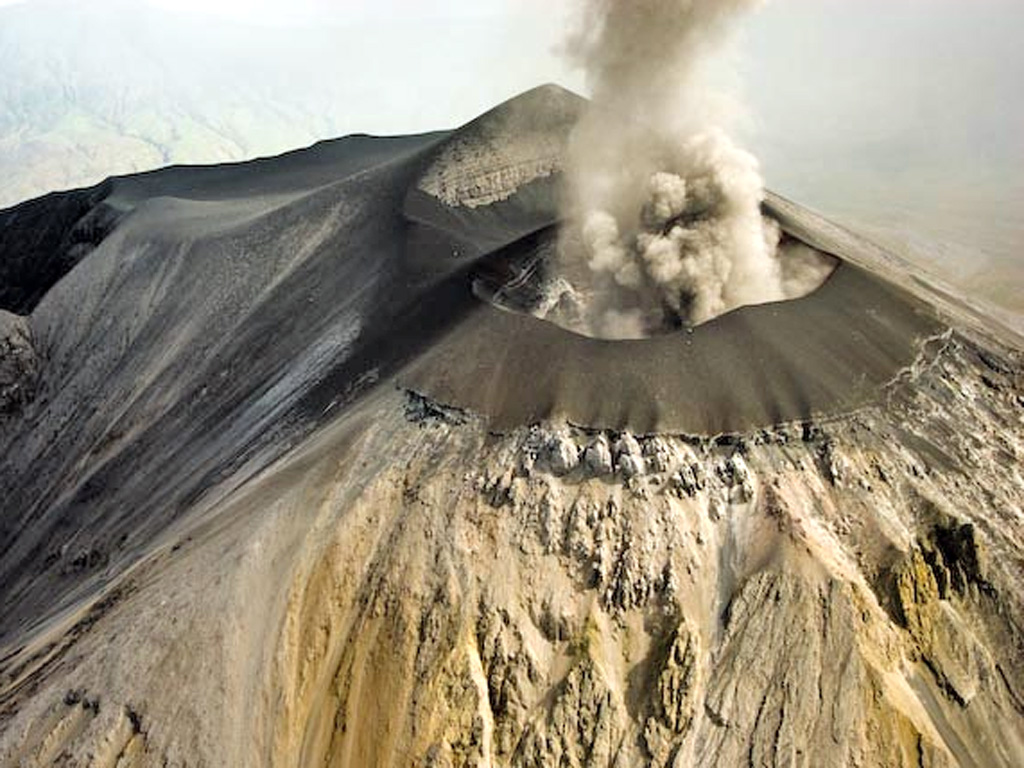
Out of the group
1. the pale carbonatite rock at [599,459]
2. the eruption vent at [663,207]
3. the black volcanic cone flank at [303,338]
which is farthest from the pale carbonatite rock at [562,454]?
the eruption vent at [663,207]

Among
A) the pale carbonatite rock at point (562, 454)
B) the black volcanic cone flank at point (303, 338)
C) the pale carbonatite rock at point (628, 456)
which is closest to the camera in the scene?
the pale carbonatite rock at point (628, 456)

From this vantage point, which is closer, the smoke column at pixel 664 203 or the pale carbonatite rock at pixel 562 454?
the pale carbonatite rock at pixel 562 454

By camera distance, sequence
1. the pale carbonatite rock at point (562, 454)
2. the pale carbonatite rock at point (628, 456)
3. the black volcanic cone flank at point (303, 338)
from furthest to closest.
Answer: the black volcanic cone flank at point (303, 338)
the pale carbonatite rock at point (562, 454)
the pale carbonatite rock at point (628, 456)

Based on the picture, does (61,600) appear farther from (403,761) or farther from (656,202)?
(656,202)

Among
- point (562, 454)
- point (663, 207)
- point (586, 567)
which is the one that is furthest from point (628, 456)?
point (663, 207)

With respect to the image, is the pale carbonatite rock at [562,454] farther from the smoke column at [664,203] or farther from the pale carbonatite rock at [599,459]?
the smoke column at [664,203]

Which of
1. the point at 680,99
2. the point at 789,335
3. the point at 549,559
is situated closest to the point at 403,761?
the point at 549,559
